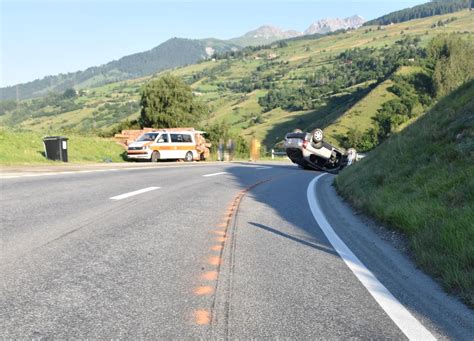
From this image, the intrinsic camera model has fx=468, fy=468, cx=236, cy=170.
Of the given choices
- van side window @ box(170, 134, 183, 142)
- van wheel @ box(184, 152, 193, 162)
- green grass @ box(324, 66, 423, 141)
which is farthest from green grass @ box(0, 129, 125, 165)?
green grass @ box(324, 66, 423, 141)

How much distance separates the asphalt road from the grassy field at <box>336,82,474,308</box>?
275 millimetres

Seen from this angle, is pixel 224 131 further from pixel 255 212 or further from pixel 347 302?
pixel 347 302

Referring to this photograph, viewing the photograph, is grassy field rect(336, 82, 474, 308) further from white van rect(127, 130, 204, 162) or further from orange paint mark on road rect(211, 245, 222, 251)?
white van rect(127, 130, 204, 162)

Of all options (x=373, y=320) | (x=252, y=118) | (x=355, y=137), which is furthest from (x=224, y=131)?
(x=252, y=118)

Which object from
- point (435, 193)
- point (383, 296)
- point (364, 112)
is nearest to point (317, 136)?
point (435, 193)

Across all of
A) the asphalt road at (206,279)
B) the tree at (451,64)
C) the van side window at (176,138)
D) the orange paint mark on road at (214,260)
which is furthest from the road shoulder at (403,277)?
the tree at (451,64)

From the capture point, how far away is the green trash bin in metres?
22.1

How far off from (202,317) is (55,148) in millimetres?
20741

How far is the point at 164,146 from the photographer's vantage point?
2842 centimetres

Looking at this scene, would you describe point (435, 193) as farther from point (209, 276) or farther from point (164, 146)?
point (164, 146)

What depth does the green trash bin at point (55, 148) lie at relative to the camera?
72.6 feet

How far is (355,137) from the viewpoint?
8769 centimetres

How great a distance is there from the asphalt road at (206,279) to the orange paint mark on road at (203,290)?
0.06ft

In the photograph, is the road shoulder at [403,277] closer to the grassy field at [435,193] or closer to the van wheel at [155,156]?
the grassy field at [435,193]
